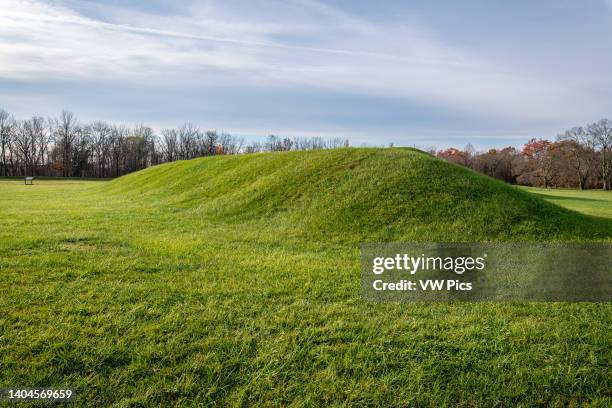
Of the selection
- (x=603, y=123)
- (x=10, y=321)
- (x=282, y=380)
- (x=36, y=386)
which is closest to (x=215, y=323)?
(x=282, y=380)

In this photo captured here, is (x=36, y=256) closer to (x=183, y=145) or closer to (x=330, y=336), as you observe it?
(x=330, y=336)

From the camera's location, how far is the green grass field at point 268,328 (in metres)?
3.12

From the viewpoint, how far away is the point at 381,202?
36.4 ft

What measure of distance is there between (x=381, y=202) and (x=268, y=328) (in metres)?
7.69

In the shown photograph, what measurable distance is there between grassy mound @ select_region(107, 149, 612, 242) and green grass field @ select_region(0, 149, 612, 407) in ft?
0.43

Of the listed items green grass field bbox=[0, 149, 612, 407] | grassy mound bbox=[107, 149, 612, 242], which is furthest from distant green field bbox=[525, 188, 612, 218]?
green grass field bbox=[0, 149, 612, 407]

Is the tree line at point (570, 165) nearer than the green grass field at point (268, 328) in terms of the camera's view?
No

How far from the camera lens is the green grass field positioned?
10.3ft

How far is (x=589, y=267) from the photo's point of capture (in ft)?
23.1

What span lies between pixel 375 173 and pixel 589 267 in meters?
7.50

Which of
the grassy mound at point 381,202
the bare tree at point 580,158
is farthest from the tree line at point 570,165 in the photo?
the grassy mound at point 381,202

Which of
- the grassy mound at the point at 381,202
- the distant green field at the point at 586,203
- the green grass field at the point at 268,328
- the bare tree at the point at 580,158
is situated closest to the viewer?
the green grass field at the point at 268,328

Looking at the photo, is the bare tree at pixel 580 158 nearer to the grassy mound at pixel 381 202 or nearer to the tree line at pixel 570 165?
the tree line at pixel 570 165

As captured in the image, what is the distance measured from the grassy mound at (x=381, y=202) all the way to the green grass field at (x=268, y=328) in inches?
5.1
